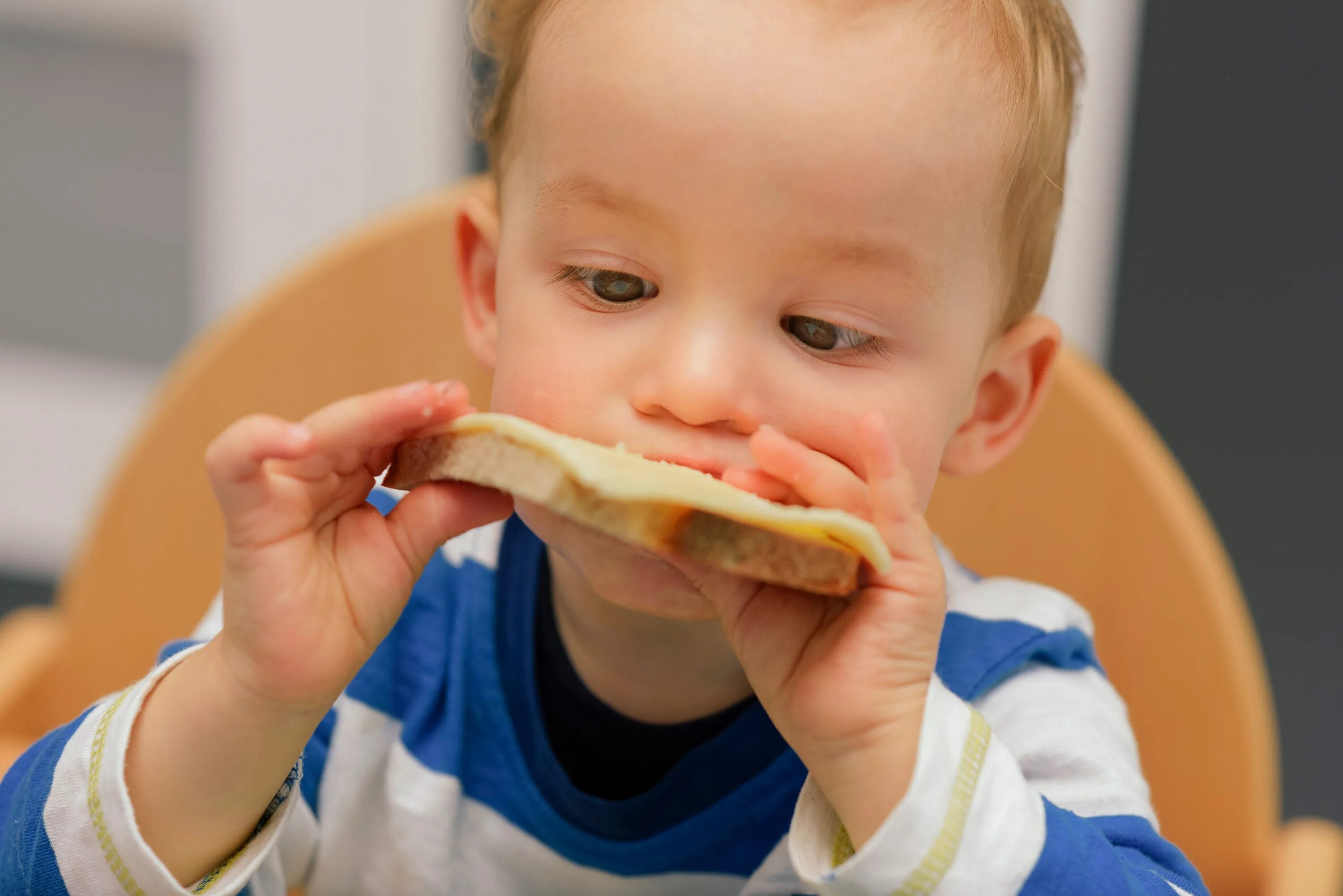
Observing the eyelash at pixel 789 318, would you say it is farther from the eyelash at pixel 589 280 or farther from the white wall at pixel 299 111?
the white wall at pixel 299 111

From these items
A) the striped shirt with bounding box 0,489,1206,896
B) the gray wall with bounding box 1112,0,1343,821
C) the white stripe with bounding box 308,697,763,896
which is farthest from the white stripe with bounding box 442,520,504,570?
the gray wall with bounding box 1112,0,1343,821

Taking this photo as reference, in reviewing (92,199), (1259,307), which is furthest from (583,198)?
(92,199)

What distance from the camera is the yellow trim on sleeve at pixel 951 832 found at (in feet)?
1.76

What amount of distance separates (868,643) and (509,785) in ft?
0.96

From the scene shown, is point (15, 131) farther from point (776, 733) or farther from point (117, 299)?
point (776, 733)

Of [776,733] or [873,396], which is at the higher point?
[873,396]

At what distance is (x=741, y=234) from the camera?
22.2 inches

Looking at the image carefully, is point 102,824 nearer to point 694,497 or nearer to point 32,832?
point 32,832

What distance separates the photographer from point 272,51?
5.29 ft

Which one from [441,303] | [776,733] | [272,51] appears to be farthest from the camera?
[272,51]

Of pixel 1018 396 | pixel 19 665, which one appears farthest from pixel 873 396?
pixel 19 665

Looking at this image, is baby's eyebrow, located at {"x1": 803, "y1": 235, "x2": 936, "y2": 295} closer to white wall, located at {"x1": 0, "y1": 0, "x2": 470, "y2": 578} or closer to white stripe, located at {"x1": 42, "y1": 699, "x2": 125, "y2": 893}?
white stripe, located at {"x1": 42, "y1": 699, "x2": 125, "y2": 893}

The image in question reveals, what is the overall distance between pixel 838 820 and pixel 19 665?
24.1 inches

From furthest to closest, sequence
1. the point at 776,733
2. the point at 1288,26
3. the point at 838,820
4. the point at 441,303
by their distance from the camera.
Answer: the point at 1288,26, the point at 441,303, the point at 776,733, the point at 838,820
